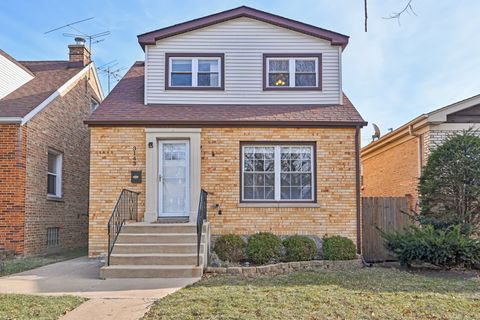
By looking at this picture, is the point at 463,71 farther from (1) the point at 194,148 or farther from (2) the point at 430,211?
(1) the point at 194,148

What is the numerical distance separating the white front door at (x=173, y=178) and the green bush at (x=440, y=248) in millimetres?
4956

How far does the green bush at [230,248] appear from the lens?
10031 millimetres

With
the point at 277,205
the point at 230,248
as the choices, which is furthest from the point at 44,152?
the point at 277,205

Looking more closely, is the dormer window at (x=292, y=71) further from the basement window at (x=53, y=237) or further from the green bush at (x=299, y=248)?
the basement window at (x=53, y=237)

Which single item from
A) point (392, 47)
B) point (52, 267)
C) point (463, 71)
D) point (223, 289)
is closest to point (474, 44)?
point (392, 47)

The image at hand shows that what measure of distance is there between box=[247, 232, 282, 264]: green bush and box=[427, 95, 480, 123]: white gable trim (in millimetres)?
5018

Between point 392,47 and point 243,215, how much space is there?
Result: 4.93 metres

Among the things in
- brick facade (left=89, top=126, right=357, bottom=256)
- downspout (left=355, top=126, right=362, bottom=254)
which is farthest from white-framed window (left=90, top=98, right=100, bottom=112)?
downspout (left=355, top=126, right=362, bottom=254)

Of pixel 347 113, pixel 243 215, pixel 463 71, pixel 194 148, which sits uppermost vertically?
pixel 463 71

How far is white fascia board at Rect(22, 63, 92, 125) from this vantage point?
11336 mm

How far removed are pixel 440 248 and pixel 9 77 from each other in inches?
465

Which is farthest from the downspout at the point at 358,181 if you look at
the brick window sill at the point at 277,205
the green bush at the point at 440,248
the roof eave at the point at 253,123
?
the green bush at the point at 440,248

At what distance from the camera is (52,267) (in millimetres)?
9305

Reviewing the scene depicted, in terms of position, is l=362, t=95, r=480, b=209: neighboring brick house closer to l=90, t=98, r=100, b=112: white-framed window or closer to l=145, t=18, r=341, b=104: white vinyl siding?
l=145, t=18, r=341, b=104: white vinyl siding
